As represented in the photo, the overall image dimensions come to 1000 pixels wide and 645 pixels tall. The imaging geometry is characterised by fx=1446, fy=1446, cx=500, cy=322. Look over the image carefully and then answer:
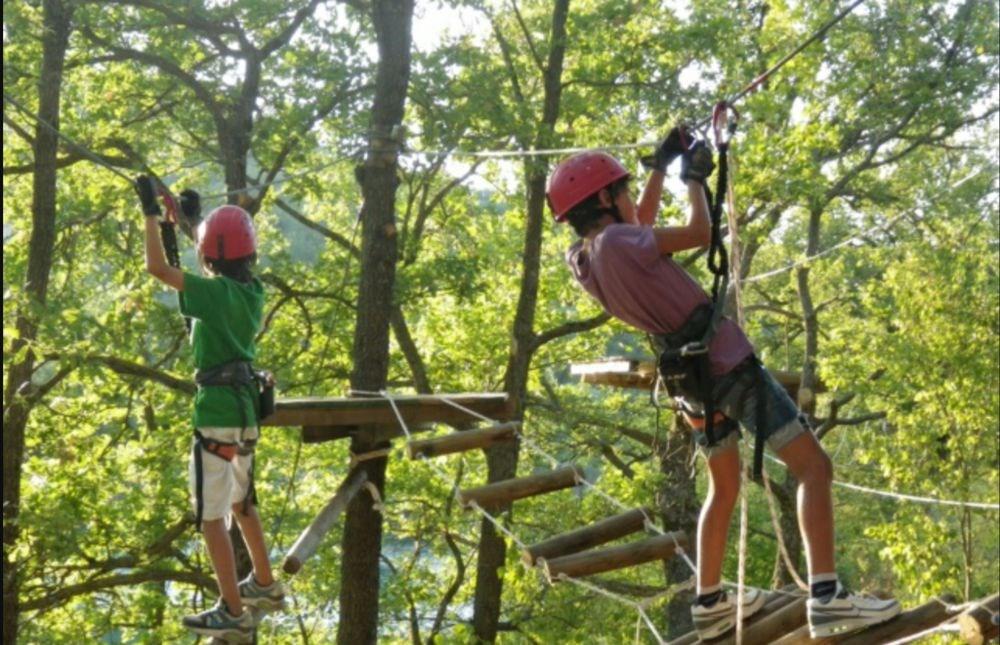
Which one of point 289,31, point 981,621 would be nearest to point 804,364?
point 289,31

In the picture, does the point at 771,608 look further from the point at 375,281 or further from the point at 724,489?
the point at 375,281

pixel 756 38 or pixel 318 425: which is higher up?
pixel 756 38

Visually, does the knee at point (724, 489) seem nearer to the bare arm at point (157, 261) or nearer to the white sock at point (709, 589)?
the white sock at point (709, 589)

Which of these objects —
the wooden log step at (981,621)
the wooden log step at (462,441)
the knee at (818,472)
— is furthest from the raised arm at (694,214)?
the wooden log step at (462,441)

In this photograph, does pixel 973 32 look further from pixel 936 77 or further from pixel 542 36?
pixel 542 36

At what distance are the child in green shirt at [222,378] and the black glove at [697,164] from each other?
2.07m

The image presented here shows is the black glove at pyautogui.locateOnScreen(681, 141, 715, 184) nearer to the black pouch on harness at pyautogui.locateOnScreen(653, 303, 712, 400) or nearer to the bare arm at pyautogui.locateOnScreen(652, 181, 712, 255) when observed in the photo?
the bare arm at pyautogui.locateOnScreen(652, 181, 712, 255)

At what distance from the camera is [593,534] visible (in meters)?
6.57

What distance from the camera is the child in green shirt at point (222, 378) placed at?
18.8 ft

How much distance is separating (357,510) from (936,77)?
12259mm

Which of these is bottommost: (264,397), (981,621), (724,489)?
(981,621)

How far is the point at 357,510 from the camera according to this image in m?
9.41

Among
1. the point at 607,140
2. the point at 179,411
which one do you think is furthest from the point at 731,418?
the point at 607,140

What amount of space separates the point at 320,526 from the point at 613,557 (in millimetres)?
2161
